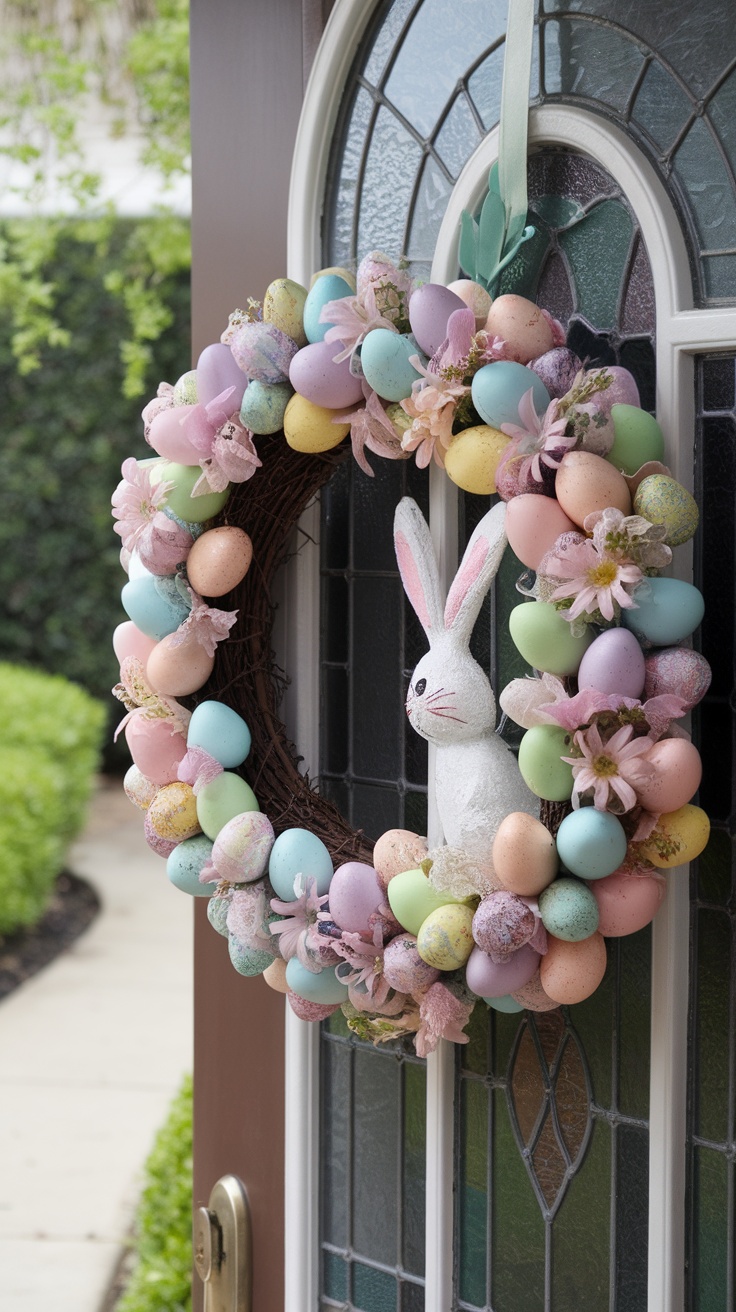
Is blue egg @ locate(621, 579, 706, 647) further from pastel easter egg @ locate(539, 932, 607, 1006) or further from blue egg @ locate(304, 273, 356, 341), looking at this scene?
blue egg @ locate(304, 273, 356, 341)

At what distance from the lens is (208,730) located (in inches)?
49.4

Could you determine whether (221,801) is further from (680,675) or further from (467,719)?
(680,675)

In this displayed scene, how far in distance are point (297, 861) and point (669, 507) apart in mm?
481

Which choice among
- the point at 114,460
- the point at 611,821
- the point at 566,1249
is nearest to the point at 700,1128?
the point at 566,1249

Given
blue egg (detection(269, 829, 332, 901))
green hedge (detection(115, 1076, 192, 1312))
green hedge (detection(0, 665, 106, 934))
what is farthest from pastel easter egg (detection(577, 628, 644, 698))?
green hedge (detection(0, 665, 106, 934))

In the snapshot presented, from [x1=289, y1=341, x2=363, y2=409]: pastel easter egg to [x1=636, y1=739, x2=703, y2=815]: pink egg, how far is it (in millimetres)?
439

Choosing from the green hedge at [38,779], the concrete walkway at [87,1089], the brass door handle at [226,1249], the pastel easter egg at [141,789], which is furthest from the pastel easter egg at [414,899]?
the green hedge at [38,779]

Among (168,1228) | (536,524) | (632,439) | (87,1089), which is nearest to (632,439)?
(632,439)

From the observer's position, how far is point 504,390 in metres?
1.04

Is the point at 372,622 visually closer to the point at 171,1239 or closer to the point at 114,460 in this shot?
the point at 171,1239

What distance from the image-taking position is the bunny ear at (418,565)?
3.85 feet

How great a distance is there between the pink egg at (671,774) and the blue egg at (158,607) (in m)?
0.51

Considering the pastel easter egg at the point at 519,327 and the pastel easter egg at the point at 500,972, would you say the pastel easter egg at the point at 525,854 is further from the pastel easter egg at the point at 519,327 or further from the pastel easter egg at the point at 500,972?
the pastel easter egg at the point at 519,327

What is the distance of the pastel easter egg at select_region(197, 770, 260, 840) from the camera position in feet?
4.07
